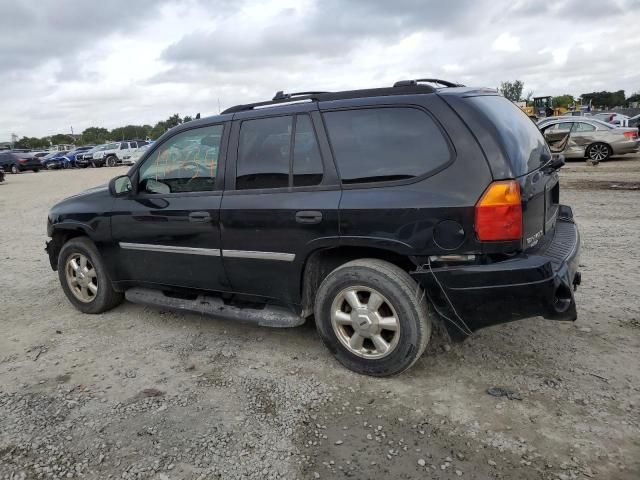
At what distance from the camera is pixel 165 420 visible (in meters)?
3.00

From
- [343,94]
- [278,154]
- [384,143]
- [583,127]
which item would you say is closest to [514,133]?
[384,143]

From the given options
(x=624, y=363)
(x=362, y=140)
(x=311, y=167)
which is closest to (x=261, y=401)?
(x=311, y=167)

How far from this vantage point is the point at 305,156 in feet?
11.4

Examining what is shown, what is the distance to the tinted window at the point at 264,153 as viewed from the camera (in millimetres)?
3574


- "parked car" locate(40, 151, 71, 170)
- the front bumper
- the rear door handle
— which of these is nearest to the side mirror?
the rear door handle

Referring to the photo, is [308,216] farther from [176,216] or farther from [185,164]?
[185,164]

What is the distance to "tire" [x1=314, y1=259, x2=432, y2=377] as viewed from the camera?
312 cm

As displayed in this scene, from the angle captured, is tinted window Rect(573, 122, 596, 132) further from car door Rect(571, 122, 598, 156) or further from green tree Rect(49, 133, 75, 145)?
green tree Rect(49, 133, 75, 145)

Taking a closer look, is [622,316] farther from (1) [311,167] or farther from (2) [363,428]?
(1) [311,167]

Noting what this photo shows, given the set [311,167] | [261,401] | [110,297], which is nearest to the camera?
[261,401]

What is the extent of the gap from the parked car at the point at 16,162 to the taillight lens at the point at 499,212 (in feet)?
115

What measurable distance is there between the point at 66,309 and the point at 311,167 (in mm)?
3154

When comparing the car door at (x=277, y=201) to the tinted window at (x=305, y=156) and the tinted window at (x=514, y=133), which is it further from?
the tinted window at (x=514, y=133)

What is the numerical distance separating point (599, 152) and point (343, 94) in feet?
48.7
